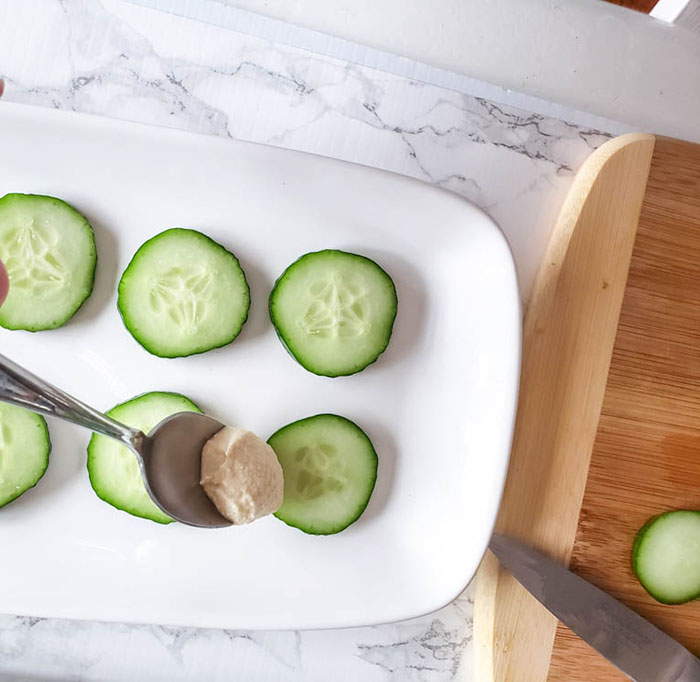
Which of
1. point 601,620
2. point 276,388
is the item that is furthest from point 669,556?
point 276,388

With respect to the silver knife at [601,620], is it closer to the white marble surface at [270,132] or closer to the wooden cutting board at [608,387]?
the wooden cutting board at [608,387]

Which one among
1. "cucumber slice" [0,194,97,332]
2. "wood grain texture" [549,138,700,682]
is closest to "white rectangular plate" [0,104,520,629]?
"cucumber slice" [0,194,97,332]

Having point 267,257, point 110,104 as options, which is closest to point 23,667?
point 267,257

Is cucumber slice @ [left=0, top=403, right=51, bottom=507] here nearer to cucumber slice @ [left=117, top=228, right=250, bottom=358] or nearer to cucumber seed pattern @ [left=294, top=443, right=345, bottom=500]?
cucumber slice @ [left=117, top=228, right=250, bottom=358]

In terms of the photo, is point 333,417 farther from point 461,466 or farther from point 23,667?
point 23,667

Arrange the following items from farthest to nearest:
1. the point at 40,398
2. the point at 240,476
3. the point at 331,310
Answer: the point at 331,310 → the point at 240,476 → the point at 40,398

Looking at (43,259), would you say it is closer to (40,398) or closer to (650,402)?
(40,398)

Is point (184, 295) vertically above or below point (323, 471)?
above
